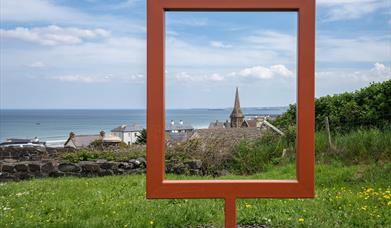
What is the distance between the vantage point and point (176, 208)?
5.09 m

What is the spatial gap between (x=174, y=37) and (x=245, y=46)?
1.93 ft

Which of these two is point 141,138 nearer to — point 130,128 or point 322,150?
point 130,128

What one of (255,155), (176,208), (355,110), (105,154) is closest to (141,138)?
(105,154)

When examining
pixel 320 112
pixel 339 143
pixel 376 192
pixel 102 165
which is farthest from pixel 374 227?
pixel 320 112

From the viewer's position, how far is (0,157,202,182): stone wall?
32.0 ft

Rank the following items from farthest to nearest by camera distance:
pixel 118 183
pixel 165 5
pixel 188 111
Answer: pixel 118 183, pixel 188 111, pixel 165 5

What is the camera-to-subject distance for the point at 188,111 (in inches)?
A: 159

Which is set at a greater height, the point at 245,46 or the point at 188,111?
the point at 245,46

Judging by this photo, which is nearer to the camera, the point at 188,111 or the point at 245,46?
the point at 245,46

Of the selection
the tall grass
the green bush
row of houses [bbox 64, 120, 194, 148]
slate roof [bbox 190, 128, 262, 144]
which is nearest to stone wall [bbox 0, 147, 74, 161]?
row of houses [bbox 64, 120, 194, 148]

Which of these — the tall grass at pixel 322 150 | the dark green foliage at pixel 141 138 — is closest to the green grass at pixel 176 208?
the tall grass at pixel 322 150

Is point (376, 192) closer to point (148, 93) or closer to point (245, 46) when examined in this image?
point (245, 46)

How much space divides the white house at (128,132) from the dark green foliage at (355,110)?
433cm

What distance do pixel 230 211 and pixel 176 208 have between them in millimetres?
1585
